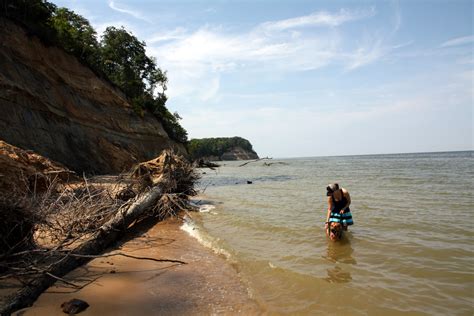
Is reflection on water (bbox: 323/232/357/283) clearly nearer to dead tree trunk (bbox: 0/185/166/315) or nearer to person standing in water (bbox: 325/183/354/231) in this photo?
person standing in water (bbox: 325/183/354/231)

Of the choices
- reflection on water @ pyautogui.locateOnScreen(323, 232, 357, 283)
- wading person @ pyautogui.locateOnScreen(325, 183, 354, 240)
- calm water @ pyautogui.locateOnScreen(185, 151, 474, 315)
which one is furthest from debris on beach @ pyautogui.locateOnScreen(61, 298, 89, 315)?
wading person @ pyautogui.locateOnScreen(325, 183, 354, 240)

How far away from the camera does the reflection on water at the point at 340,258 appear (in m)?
4.93

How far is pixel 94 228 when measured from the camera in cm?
621

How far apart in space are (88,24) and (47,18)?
52.4 feet

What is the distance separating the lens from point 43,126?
16.2 meters

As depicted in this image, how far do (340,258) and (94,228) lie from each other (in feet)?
15.5

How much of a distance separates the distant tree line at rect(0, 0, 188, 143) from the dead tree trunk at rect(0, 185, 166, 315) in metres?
15.2

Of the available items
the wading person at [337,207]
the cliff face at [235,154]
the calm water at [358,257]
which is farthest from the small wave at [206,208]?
the cliff face at [235,154]

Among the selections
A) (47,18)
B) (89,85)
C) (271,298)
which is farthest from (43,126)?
(271,298)

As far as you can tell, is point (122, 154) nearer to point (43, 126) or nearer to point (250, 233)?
point (43, 126)

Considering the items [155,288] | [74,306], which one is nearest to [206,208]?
[155,288]

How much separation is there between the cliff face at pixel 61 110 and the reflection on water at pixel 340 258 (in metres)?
8.18

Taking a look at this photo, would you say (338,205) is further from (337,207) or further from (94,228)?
(94,228)

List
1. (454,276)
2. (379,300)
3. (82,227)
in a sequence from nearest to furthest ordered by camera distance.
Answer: (379,300) → (454,276) → (82,227)
